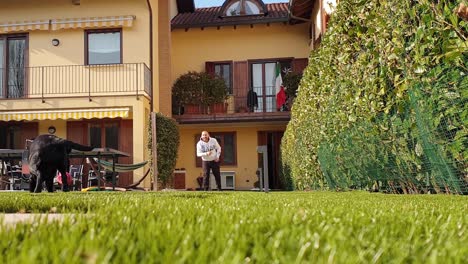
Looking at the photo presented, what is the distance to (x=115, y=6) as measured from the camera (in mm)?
18484

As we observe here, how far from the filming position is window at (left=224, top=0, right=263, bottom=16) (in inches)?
859

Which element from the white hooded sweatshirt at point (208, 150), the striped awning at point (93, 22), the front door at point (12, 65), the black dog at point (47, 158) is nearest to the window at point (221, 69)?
the striped awning at point (93, 22)

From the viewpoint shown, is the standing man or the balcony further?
the balcony

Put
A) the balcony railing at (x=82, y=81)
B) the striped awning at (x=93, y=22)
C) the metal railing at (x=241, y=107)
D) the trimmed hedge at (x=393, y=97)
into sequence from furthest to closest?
the metal railing at (x=241, y=107)
the striped awning at (x=93, y=22)
the balcony railing at (x=82, y=81)
the trimmed hedge at (x=393, y=97)

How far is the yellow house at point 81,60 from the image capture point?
1767 cm

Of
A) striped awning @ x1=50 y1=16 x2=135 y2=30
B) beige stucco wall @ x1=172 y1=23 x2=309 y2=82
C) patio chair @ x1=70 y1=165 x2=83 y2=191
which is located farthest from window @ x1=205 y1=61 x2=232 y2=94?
patio chair @ x1=70 y1=165 x2=83 y2=191

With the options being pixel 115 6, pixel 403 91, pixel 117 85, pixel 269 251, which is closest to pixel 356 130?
pixel 403 91

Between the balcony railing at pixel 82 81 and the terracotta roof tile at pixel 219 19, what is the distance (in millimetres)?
4275

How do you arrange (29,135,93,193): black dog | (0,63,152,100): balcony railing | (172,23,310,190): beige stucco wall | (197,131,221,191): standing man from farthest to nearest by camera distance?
(172,23,310,190): beige stucco wall
(0,63,152,100): balcony railing
(197,131,221,191): standing man
(29,135,93,193): black dog

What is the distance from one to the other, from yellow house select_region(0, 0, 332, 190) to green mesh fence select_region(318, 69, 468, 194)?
9050mm

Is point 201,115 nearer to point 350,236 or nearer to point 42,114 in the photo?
point 42,114

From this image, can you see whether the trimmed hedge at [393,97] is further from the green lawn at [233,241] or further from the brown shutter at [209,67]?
the brown shutter at [209,67]

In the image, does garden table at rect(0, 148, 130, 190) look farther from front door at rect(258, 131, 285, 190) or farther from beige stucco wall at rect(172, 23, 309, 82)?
beige stucco wall at rect(172, 23, 309, 82)

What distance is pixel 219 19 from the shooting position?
21812 mm
